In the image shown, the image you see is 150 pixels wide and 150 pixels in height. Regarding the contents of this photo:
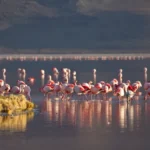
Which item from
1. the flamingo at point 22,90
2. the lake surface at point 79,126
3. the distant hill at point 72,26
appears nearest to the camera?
the lake surface at point 79,126

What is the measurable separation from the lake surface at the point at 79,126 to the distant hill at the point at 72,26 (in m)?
48.2

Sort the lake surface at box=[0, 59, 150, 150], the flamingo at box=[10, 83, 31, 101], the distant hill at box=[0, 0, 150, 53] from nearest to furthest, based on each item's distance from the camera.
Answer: the lake surface at box=[0, 59, 150, 150] < the flamingo at box=[10, 83, 31, 101] < the distant hill at box=[0, 0, 150, 53]

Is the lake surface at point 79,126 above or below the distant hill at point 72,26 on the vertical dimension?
below

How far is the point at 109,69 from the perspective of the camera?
4591 cm

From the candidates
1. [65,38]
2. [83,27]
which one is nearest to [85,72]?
[65,38]

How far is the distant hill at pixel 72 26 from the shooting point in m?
78.1

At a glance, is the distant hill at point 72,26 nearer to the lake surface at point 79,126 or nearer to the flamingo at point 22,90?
the flamingo at point 22,90

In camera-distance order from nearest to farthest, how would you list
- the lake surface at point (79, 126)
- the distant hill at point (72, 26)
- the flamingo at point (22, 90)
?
the lake surface at point (79, 126), the flamingo at point (22, 90), the distant hill at point (72, 26)

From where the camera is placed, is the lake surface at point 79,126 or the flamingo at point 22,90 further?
the flamingo at point 22,90

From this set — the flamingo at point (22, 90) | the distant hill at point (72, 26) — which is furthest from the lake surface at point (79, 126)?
the distant hill at point (72, 26)

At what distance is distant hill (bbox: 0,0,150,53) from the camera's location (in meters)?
78.1

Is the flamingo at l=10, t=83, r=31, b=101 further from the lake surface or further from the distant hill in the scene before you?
the distant hill

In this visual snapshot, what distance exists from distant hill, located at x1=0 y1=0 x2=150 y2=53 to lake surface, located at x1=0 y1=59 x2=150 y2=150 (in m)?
48.2

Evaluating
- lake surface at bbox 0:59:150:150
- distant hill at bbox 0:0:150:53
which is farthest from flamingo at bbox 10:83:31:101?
distant hill at bbox 0:0:150:53
